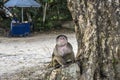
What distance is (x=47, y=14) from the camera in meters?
20.1

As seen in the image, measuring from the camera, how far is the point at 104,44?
5.10m

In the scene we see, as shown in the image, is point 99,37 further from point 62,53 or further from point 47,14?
point 47,14

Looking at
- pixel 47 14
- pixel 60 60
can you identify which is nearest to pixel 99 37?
pixel 60 60

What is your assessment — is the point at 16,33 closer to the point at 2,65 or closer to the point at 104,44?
the point at 2,65

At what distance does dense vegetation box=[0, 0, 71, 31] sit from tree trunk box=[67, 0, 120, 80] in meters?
14.0

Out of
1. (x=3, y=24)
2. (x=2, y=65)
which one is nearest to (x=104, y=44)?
(x=2, y=65)

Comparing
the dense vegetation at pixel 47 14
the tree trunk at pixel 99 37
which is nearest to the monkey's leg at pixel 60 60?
the tree trunk at pixel 99 37

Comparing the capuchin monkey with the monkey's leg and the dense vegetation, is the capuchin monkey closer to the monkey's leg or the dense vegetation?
the monkey's leg

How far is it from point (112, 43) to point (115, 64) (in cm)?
32

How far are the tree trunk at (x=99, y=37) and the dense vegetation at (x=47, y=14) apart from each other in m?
14.0

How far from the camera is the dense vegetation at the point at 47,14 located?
764 inches

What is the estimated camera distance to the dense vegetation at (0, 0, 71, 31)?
19.4 metres

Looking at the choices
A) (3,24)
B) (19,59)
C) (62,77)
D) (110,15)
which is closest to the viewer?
(110,15)

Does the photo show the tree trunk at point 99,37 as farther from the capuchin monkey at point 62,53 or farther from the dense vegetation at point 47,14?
the dense vegetation at point 47,14
